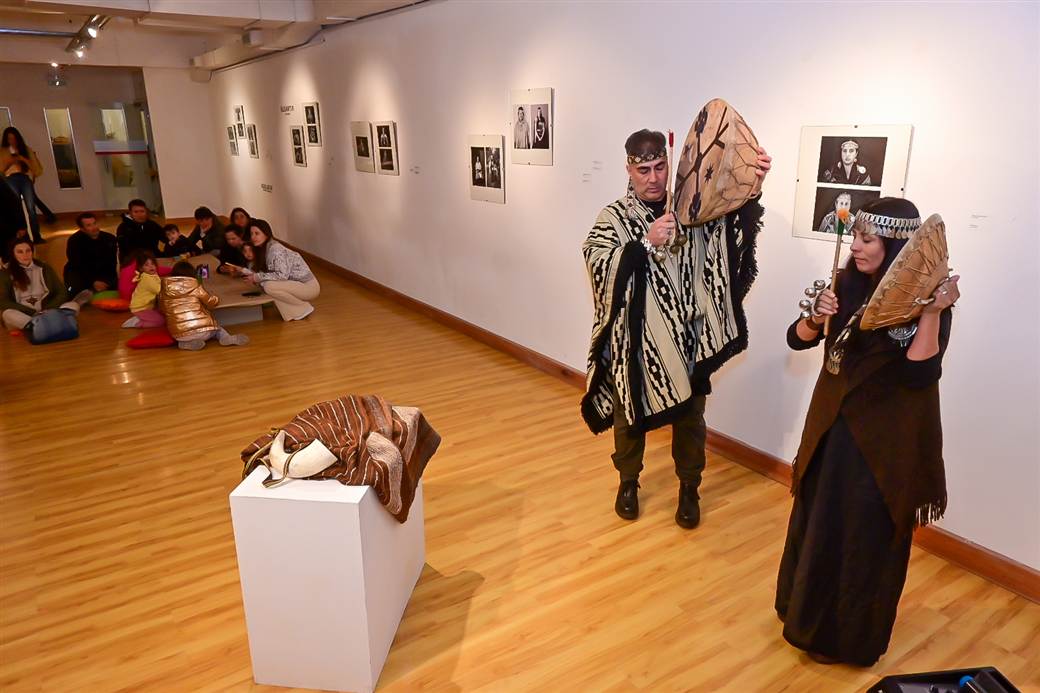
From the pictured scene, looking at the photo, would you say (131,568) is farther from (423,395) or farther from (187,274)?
(187,274)

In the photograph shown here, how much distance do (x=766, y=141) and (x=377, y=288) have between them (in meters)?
6.07

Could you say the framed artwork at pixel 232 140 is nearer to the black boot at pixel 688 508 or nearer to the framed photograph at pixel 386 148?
the framed photograph at pixel 386 148

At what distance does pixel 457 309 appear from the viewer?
7324 millimetres

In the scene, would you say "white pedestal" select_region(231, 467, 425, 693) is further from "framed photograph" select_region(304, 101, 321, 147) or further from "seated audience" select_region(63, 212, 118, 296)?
"framed photograph" select_region(304, 101, 321, 147)

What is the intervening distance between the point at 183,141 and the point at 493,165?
11232 mm

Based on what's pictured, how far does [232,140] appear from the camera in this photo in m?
13.9

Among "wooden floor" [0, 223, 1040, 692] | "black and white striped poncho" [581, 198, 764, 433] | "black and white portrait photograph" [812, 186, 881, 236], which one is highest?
"black and white portrait photograph" [812, 186, 881, 236]

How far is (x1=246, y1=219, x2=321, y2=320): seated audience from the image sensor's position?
A: 753 cm

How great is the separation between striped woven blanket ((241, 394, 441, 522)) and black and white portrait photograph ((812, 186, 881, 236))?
2346 millimetres

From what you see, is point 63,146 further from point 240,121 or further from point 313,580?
point 313,580

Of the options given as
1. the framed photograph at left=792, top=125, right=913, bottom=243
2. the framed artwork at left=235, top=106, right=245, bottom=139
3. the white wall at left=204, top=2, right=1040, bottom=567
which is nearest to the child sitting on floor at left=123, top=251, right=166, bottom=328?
the white wall at left=204, top=2, right=1040, bottom=567

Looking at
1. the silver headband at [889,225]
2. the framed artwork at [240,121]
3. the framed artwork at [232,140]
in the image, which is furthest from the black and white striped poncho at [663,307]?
→ the framed artwork at [232,140]

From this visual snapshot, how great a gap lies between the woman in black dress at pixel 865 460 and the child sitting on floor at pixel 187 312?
580 centimetres

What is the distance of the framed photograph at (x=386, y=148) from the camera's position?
26.1ft
